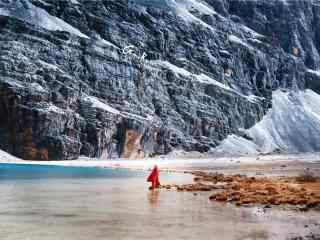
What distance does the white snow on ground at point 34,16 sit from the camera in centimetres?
13388

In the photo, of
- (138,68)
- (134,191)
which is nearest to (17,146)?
(138,68)

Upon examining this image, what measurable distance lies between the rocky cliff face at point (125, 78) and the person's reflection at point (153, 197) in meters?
77.5

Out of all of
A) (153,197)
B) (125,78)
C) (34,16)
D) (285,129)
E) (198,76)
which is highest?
(34,16)

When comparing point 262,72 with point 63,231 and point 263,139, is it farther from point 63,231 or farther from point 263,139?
point 63,231

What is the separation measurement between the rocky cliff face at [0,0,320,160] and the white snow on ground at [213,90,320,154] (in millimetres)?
3215

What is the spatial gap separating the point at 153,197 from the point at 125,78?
10425 cm

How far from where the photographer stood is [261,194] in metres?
33.0

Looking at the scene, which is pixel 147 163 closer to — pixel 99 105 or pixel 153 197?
pixel 99 105

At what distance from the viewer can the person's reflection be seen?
3060 cm

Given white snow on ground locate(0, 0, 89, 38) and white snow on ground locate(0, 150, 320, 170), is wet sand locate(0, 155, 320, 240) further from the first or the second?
white snow on ground locate(0, 0, 89, 38)

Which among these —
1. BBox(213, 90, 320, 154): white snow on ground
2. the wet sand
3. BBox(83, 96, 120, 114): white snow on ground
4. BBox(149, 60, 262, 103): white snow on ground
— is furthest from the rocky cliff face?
the wet sand

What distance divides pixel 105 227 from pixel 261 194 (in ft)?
47.7

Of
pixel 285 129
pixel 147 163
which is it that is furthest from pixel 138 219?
pixel 285 129

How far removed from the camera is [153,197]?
113 ft
